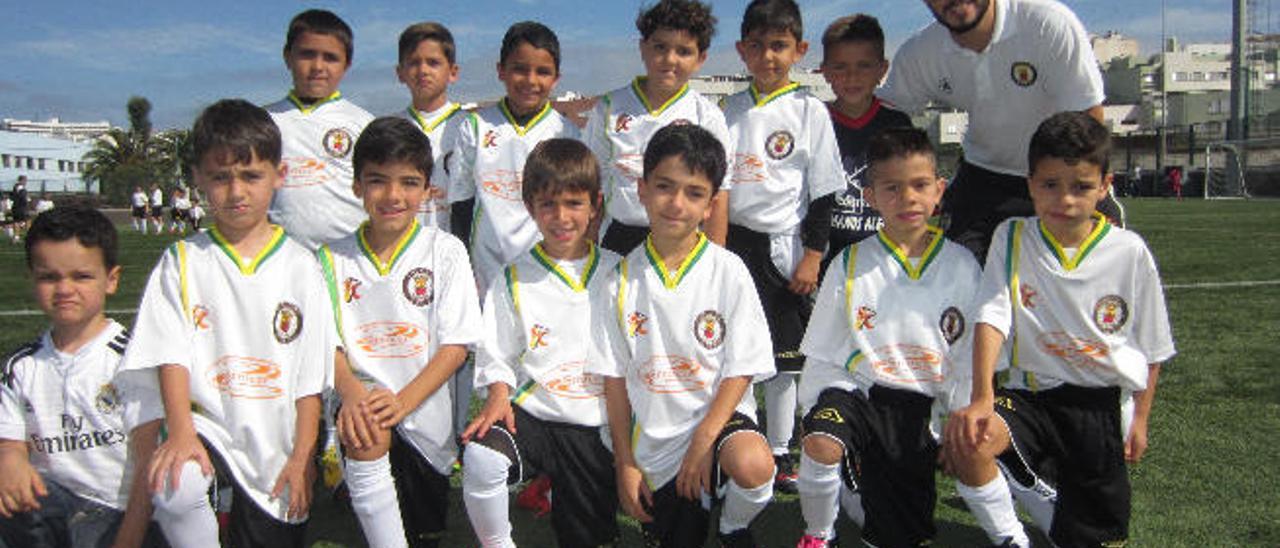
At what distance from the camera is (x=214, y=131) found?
10.3ft

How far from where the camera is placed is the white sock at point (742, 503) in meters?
3.09

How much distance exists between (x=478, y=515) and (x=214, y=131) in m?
1.52

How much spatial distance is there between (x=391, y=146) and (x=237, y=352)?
2.89 ft

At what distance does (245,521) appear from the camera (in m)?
3.03

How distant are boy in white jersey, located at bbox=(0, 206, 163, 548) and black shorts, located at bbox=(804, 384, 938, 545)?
2235 mm

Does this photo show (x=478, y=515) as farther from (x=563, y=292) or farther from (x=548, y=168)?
(x=548, y=168)

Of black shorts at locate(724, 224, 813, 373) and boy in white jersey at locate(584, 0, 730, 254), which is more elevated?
boy in white jersey at locate(584, 0, 730, 254)

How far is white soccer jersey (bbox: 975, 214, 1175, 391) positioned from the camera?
322 cm

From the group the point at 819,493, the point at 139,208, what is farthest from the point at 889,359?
the point at 139,208

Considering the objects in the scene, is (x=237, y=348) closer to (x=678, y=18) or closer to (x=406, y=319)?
(x=406, y=319)

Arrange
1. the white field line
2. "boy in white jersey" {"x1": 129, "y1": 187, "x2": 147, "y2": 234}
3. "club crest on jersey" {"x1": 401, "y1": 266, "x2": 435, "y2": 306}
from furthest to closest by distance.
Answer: "boy in white jersey" {"x1": 129, "y1": 187, "x2": 147, "y2": 234}
the white field line
"club crest on jersey" {"x1": 401, "y1": 266, "x2": 435, "y2": 306}

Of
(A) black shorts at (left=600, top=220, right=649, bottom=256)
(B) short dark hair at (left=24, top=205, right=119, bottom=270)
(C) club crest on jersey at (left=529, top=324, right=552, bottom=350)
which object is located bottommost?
(C) club crest on jersey at (left=529, top=324, right=552, bottom=350)

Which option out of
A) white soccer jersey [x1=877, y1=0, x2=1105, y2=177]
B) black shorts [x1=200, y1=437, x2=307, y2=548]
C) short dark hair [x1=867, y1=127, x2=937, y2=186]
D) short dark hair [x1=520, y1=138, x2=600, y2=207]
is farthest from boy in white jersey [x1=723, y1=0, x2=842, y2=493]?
black shorts [x1=200, y1=437, x2=307, y2=548]

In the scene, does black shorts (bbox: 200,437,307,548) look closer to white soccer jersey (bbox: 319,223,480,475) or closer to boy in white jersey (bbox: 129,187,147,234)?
white soccer jersey (bbox: 319,223,480,475)
